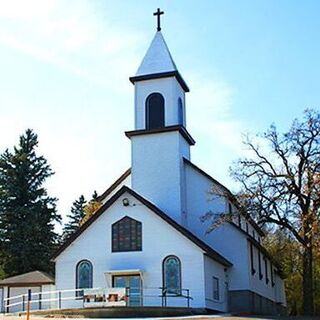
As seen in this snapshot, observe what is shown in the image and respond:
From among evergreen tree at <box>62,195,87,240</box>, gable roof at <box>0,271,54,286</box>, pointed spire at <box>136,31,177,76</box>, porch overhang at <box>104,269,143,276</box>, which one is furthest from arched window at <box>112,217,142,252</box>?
evergreen tree at <box>62,195,87,240</box>

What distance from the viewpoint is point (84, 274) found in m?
39.7

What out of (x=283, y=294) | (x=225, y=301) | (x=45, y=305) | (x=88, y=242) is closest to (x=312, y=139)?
(x=225, y=301)

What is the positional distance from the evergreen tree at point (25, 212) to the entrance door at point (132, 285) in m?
Result: 18.0

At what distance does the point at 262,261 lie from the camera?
5034 centimetres

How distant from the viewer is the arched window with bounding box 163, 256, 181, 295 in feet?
125

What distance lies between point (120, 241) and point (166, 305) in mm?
4582

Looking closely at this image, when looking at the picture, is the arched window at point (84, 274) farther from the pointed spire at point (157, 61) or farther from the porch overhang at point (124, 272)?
the pointed spire at point (157, 61)

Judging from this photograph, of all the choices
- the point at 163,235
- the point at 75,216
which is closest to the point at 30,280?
the point at 163,235

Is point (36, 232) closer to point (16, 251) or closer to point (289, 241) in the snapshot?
point (16, 251)

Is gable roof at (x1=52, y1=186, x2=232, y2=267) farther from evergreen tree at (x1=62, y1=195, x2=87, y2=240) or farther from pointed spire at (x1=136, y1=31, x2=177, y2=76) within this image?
evergreen tree at (x1=62, y1=195, x2=87, y2=240)

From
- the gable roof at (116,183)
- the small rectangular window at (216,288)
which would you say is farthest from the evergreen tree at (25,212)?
the small rectangular window at (216,288)

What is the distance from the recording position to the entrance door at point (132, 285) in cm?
3822

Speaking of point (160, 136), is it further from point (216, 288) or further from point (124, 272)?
point (216, 288)

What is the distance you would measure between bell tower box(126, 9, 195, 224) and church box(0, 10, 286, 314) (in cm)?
6
